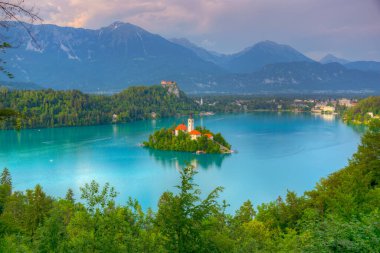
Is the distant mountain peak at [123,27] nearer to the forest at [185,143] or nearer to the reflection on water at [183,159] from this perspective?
the forest at [185,143]

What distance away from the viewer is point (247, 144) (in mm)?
30375

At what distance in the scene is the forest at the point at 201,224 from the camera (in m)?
4.64

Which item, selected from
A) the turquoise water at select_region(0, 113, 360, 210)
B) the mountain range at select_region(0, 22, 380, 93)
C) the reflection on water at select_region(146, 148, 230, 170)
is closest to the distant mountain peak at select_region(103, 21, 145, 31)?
the mountain range at select_region(0, 22, 380, 93)

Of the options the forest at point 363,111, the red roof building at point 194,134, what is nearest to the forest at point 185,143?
the red roof building at point 194,134

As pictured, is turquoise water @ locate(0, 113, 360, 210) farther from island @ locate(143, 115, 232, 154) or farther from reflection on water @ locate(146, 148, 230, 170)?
island @ locate(143, 115, 232, 154)

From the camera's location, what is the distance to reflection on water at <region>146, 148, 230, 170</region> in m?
23.7

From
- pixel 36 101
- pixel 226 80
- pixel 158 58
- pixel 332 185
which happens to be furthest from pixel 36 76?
pixel 332 185

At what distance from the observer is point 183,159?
25.3 m

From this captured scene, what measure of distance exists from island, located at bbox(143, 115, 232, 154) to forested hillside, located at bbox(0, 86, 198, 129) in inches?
628

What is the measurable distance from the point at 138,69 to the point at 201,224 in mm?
161849

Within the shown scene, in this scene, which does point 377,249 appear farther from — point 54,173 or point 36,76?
point 36,76

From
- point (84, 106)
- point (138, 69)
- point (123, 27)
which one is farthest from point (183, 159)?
point (123, 27)

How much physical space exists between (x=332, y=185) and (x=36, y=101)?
4553cm

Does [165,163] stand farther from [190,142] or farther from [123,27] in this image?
[123,27]
